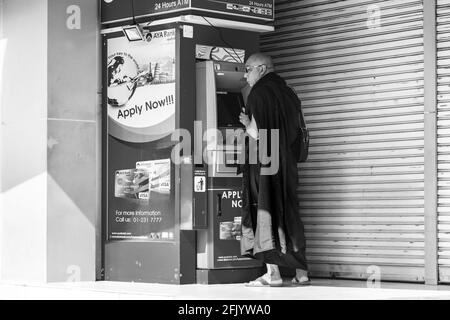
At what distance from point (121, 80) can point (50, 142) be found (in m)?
0.86

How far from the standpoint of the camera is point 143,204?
8.89 metres

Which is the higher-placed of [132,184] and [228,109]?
[228,109]

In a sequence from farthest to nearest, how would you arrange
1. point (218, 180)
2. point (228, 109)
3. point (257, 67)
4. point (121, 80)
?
point (121, 80)
point (228, 109)
point (218, 180)
point (257, 67)

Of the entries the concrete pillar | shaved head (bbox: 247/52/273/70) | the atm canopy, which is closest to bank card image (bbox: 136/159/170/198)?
the concrete pillar

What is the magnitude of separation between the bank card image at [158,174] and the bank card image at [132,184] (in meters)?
0.05

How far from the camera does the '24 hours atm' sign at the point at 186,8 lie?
8648 millimetres

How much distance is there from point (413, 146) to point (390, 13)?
1.21m

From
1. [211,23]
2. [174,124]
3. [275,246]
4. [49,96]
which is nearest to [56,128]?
[49,96]

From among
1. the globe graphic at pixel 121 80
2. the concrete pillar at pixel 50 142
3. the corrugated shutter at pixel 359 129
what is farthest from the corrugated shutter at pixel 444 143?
the concrete pillar at pixel 50 142

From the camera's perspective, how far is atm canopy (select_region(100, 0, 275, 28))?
866 centimetres

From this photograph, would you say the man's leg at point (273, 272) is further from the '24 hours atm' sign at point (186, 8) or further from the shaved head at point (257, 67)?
the '24 hours atm' sign at point (186, 8)

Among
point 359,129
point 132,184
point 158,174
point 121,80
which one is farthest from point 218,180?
point 359,129

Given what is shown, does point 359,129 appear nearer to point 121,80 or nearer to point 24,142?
point 121,80

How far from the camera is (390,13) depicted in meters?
8.91
